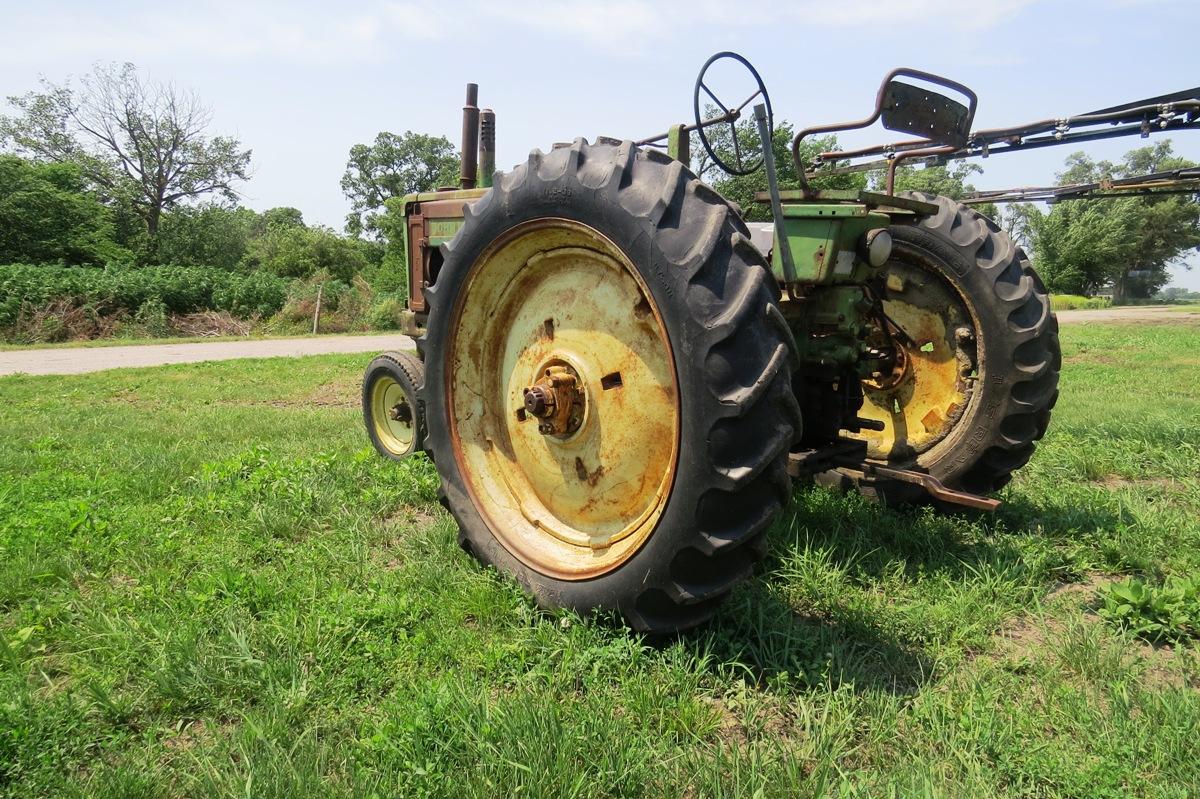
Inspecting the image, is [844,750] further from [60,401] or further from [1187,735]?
[60,401]

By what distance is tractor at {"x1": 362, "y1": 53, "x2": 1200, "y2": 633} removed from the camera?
2047mm

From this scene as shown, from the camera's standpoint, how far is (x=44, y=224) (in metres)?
28.2

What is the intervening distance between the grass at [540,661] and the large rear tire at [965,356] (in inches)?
14.0

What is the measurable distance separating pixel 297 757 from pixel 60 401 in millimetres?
8029

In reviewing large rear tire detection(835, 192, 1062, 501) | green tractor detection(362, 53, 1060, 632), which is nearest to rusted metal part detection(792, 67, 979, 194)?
green tractor detection(362, 53, 1060, 632)

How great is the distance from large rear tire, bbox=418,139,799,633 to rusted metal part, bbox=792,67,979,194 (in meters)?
1.06

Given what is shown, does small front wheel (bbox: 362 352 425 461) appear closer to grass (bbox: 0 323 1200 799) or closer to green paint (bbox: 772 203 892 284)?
grass (bbox: 0 323 1200 799)

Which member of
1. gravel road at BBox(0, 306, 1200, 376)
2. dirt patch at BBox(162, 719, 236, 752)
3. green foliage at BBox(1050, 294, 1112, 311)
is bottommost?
gravel road at BBox(0, 306, 1200, 376)

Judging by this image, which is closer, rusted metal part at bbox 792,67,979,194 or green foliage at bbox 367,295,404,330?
rusted metal part at bbox 792,67,979,194

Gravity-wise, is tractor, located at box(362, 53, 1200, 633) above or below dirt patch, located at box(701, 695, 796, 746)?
above

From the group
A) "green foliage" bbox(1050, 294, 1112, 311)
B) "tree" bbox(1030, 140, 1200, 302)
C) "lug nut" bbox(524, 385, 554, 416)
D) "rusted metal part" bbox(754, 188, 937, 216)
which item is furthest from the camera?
"tree" bbox(1030, 140, 1200, 302)

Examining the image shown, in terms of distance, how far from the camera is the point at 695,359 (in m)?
2.01

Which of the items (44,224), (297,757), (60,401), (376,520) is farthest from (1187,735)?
(44,224)

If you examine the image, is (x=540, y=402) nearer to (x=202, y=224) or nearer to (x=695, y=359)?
(x=695, y=359)
